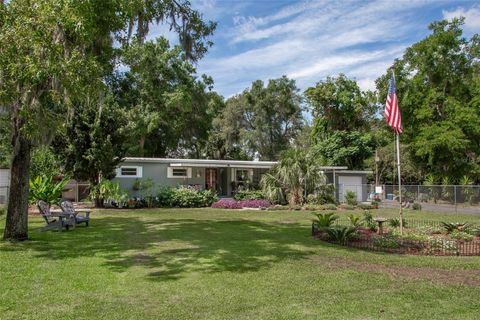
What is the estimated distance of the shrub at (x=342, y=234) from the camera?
10797mm

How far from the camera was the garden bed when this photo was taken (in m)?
9.72

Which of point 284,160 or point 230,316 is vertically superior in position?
point 284,160

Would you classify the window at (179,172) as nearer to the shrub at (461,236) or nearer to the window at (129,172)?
the window at (129,172)

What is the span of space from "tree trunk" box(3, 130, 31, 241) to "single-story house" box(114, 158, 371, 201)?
1299cm

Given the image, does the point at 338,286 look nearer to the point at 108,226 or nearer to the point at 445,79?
the point at 108,226

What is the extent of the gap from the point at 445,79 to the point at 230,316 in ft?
119

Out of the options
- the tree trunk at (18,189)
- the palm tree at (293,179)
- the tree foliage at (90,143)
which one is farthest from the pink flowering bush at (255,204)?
the tree trunk at (18,189)

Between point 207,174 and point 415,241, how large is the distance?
20.3 m

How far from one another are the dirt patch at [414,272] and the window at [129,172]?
58.2 feet

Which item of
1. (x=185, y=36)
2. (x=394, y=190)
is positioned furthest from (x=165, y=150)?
(x=185, y=36)

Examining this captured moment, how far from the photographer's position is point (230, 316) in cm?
514

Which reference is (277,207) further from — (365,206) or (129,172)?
(129,172)

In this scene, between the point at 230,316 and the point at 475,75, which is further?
the point at 475,75

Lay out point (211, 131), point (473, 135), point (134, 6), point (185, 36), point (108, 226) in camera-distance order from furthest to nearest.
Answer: point (211, 131)
point (473, 135)
point (108, 226)
point (185, 36)
point (134, 6)
